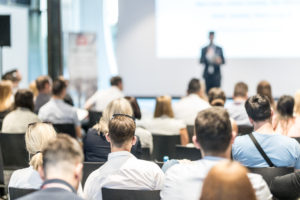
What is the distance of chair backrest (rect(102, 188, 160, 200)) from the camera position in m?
2.76

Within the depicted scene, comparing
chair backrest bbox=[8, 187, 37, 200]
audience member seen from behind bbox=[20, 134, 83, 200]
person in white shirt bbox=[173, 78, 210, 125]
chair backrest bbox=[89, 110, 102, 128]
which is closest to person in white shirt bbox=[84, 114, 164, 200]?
chair backrest bbox=[8, 187, 37, 200]

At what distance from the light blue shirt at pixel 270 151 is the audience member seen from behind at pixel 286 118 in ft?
4.65

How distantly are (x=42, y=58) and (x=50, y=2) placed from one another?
1.47 metres

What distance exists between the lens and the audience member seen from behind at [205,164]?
2289 mm

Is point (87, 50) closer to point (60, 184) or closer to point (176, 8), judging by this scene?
point (176, 8)

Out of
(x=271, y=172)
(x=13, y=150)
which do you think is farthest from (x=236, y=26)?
(x=271, y=172)

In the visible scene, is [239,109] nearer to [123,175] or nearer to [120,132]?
[120,132]

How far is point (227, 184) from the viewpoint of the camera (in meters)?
1.68

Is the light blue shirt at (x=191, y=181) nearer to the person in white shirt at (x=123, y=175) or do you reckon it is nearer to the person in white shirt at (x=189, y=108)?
the person in white shirt at (x=123, y=175)

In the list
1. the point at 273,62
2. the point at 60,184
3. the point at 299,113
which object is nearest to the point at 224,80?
the point at 273,62

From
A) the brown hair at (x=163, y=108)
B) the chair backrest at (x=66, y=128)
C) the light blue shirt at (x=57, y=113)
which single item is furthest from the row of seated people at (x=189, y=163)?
the light blue shirt at (x=57, y=113)

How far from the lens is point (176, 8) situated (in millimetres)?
12594

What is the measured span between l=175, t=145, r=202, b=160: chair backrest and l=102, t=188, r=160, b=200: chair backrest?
1.42m

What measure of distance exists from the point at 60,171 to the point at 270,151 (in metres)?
1.95
